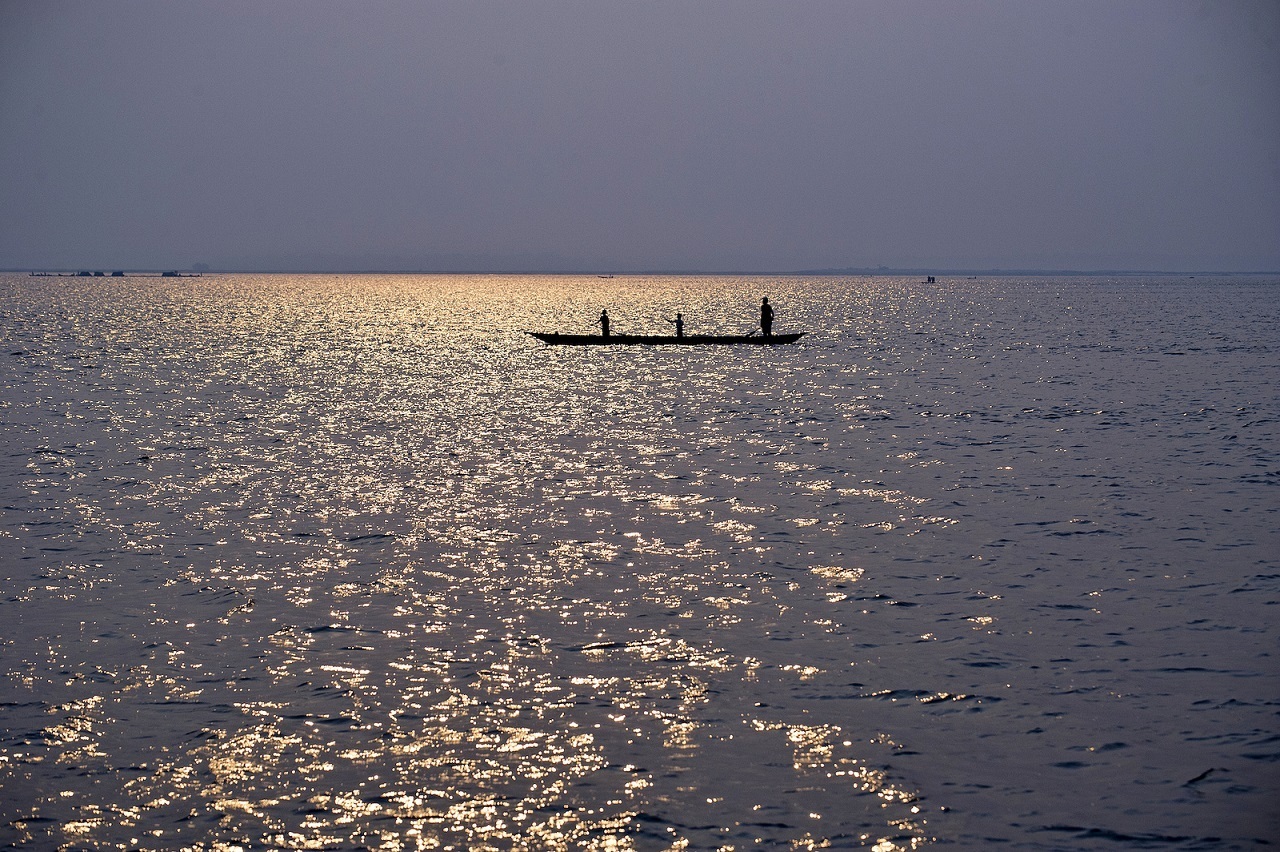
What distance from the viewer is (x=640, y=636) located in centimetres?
1744

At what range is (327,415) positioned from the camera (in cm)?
4906

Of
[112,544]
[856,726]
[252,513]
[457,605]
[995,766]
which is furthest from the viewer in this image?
[252,513]

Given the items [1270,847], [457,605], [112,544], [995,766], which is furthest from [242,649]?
[1270,847]

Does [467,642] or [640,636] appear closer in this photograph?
[467,642]

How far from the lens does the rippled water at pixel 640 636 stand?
466 inches

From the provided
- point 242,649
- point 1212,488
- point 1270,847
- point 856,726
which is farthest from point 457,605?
point 1212,488

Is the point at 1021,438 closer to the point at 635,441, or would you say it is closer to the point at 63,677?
the point at 635,441

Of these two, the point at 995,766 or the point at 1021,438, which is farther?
the point at 1021,438

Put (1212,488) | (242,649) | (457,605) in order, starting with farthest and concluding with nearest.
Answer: (1212,488)
(457,605)
(242,649)

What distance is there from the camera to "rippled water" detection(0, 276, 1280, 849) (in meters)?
11.8

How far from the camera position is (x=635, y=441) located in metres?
40.6

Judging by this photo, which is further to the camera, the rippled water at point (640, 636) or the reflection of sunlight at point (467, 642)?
the rippled water at point (640, 636)

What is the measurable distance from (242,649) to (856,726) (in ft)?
27.9

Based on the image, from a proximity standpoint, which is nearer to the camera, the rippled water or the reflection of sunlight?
the reflection of sunlight
